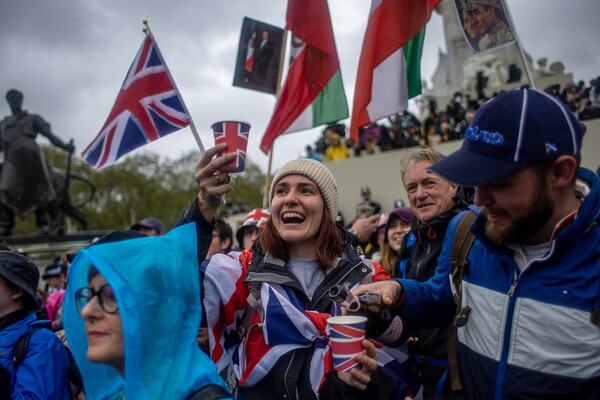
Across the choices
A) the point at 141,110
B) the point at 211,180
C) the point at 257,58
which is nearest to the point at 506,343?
the point at 211,180

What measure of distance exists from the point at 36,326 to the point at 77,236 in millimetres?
10394

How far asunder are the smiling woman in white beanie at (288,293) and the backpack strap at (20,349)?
1.10 meters

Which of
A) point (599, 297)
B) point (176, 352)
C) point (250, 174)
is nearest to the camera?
point (599, 297)

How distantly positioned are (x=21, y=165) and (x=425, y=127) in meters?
10.7

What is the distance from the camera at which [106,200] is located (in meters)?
35.8

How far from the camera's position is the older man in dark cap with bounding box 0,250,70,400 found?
7.48 feet

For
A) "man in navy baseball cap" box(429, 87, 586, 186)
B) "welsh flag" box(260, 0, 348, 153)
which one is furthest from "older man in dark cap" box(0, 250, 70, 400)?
"welsh flag" box(260, 0, 348, 153)

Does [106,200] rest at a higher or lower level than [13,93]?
lower

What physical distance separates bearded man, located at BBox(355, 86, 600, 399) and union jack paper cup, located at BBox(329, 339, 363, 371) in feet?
1.48

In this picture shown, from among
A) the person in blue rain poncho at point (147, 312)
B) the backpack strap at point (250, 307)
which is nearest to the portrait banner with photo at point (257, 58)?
the backpack strap at point (250, 307)

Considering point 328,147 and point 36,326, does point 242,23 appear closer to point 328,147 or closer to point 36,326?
point 36,326

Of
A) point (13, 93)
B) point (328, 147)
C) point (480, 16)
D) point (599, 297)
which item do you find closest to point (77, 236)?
point (13, 93)

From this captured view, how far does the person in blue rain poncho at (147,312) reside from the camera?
1.38 m

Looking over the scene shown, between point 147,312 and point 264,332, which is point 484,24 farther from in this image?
point 147,312
